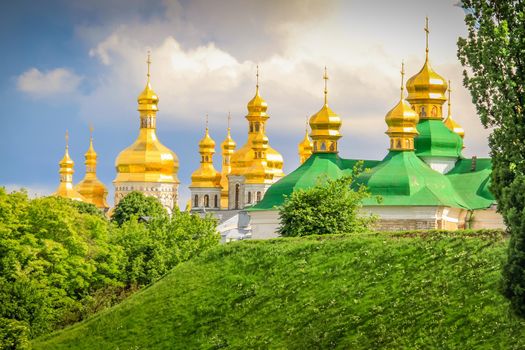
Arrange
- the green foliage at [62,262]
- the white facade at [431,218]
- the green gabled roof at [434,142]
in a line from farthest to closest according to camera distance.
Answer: the green gabled roof at [434,142] → the white facade at [431,218] → the green foliage at [62,262]

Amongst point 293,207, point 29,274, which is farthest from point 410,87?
point 29,274

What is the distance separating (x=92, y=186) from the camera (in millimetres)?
130875

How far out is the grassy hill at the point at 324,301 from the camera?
4231 cm

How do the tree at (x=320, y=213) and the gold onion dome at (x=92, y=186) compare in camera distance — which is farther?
the gold onion dome at (x=92, y=186)

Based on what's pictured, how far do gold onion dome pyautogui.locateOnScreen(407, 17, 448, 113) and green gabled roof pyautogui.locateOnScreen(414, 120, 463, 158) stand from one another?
2.36 feet

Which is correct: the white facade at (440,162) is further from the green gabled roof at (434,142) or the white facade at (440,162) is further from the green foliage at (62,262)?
the green foliage at (62,262)

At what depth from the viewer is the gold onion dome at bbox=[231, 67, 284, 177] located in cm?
11938

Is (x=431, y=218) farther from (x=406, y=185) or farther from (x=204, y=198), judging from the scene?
(x=204, y=198)

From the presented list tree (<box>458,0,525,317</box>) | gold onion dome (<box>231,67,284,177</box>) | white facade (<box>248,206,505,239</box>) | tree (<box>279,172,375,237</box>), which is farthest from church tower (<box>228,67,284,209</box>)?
tree (<box>458,0,525,317</box>)

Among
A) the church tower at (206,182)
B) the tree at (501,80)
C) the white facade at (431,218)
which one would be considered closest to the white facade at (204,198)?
the church tower at (206,182)

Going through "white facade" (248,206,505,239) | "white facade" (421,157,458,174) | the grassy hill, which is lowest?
the grassy hill

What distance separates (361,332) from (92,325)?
11.4 m

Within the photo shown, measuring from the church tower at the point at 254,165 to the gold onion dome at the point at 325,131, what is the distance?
88.5 feet

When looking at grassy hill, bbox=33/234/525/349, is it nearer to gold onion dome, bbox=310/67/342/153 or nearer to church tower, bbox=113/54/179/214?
gold onion dome, bbox=310/67/342/153
